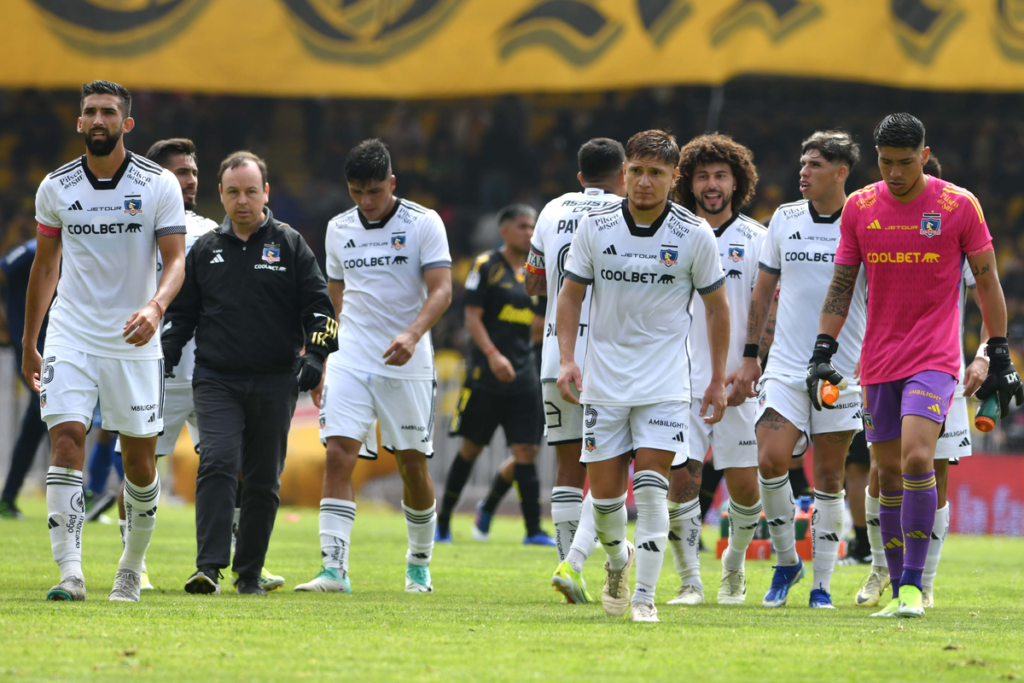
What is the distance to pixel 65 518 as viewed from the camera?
671cm

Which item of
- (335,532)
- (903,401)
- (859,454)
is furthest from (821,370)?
(859,454)

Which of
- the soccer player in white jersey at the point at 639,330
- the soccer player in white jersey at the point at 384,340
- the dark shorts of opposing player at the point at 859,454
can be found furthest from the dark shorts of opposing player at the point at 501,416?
the soccer player in white jersey at the point at 639,330

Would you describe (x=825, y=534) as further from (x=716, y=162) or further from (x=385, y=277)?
(x=385, y=277)

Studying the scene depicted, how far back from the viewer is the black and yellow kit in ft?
40.2

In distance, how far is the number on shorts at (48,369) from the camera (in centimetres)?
672


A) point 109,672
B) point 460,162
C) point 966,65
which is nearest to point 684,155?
point 109,672

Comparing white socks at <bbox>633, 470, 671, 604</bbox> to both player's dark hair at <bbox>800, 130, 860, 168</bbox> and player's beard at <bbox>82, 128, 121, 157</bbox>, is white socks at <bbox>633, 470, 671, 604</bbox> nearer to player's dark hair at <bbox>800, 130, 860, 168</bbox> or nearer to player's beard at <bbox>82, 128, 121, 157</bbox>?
player's dark hair at <bbox>800, 130, 860, 168</bbox>

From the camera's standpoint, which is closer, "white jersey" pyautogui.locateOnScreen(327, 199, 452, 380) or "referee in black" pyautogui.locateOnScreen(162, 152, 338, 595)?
"referee in black" pyautogui.locateOnScreen(162, 152, 338, 595)

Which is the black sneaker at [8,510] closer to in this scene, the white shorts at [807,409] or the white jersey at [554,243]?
the white jersey at [554,243]

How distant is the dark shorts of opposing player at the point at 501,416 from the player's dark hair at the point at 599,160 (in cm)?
467

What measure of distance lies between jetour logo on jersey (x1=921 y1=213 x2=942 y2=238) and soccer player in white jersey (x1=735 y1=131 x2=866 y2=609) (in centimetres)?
83

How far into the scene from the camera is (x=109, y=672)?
4574 mm

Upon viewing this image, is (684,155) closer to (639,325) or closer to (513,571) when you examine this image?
(639,325)

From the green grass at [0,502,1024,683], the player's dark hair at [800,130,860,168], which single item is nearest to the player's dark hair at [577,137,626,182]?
the player's dark hair at [800,130,860,168]
